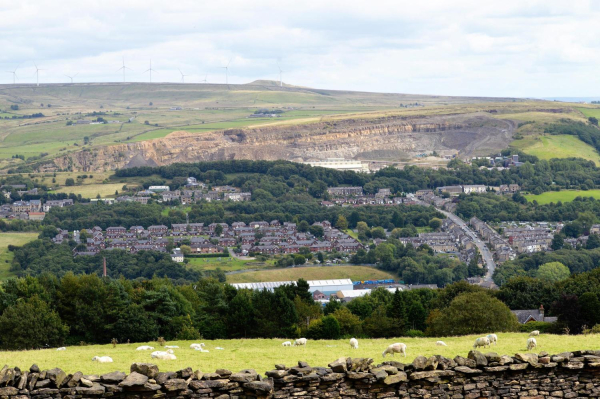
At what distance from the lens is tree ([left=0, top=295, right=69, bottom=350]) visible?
37094 mm

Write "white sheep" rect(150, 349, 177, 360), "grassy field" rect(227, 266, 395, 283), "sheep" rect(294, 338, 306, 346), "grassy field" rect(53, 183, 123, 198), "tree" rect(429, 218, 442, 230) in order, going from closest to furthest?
"white sheep" rect(150, 349, 177, 360) → "sheep" rect(294, 338, 306, 346) → "grassy field" rect(227, 266, 395, 283) → "tree" rect(429, 218, 442, 230) → "grassy field" rect(53, 183, 123, 198)

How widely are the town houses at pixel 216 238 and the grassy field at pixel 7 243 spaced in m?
4.40

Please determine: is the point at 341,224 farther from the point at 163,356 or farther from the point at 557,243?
the point at 163,356

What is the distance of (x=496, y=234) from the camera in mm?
128875

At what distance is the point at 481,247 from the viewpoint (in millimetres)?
121312

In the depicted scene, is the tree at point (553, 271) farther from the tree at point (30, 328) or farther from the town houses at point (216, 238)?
the tree at point (30, 328)

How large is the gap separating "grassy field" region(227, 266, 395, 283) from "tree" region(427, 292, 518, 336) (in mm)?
60681

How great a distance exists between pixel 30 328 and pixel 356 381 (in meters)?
24.9

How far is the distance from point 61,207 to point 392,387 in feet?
452

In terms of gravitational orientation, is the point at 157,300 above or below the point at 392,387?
below

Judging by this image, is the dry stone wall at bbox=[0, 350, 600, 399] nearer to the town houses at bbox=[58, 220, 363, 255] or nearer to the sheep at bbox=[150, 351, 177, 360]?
the sheep at bbox=[150, 351, 177, 360]

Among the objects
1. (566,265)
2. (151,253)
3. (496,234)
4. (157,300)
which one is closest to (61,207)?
(151,253)

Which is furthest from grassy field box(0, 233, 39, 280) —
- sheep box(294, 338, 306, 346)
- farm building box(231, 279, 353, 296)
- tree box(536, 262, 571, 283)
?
sheep box(294, 338, 306, 346)

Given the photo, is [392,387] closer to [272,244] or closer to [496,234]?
[272,244]
